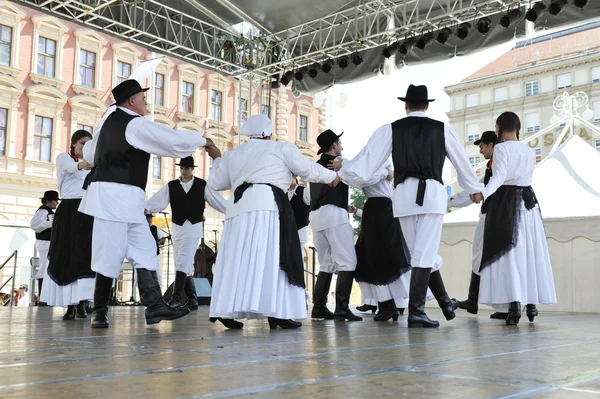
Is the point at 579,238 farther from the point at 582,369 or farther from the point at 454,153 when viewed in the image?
the point at 582,369

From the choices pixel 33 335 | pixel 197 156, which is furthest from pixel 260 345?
pixel 197 156

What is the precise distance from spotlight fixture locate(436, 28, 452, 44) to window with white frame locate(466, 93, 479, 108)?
137ft

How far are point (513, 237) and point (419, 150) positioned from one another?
4.19 feet

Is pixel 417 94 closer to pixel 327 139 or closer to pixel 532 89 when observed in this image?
pixel 327 139

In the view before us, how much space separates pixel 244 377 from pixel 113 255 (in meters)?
2.68

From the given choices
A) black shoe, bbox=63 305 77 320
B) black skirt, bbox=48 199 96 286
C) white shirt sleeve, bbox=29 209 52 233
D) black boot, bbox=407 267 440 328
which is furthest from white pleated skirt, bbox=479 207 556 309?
white shirt sleeve, bbox=29 209 52 233

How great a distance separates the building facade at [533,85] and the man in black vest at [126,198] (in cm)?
4113

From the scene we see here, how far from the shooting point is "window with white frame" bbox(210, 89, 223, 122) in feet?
90.3

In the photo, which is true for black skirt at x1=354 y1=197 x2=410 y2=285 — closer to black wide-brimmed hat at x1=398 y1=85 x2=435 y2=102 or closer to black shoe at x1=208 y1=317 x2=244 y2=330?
black wide-brimmed hat at x1=398 y1=85 x2=435 y2=102

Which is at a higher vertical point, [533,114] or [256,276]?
[533,114]

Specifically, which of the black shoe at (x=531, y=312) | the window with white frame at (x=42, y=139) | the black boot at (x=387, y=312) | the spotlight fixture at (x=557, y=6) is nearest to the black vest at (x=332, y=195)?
the black boot at (x=387, y=312)

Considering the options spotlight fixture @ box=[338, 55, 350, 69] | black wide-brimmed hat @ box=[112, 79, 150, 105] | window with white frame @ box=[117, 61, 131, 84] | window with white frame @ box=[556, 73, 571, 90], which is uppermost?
window with white frame @ box=[556, 73, 571, 90]

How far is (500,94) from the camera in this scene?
4875cm

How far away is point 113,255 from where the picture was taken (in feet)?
14.9
